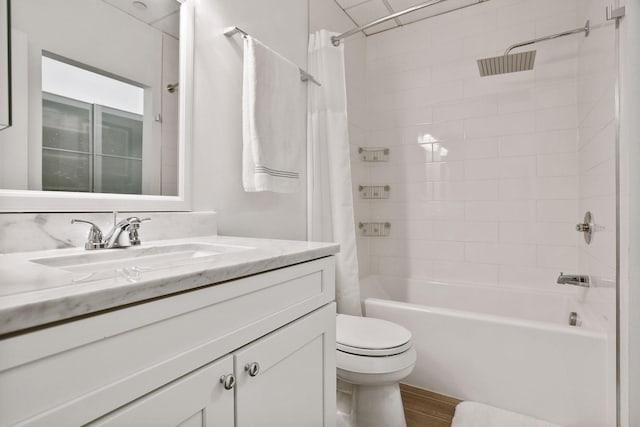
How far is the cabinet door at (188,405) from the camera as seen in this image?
476 mm

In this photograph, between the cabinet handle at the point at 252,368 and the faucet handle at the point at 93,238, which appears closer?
the cabinet handle at the point at 252,368

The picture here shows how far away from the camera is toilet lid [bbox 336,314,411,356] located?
1.24m

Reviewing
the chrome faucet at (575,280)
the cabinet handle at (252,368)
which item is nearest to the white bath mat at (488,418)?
the chrome faucet at (575,280)

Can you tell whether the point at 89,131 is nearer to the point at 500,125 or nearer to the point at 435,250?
the point at 435,250

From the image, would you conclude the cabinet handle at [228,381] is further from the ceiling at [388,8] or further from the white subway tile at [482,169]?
the ceiling at [388,8]

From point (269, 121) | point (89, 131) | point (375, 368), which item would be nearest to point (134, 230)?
point (89, 131)

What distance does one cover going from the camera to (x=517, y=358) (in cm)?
147

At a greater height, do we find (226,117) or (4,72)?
(226,117)

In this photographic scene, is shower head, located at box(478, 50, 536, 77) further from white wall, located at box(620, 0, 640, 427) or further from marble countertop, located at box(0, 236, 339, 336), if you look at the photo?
marble countertop, located at box(0, 236, 339, 336)

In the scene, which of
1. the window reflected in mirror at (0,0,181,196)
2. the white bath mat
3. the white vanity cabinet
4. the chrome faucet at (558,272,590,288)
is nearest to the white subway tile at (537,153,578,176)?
the chrome faucet at (558,272,590,288)

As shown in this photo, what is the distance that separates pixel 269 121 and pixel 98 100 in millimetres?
625

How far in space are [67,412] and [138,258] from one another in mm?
504

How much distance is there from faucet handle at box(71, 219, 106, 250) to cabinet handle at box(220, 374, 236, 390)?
0.51 metres

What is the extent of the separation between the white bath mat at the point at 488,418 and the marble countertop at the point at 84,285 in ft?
4.17
